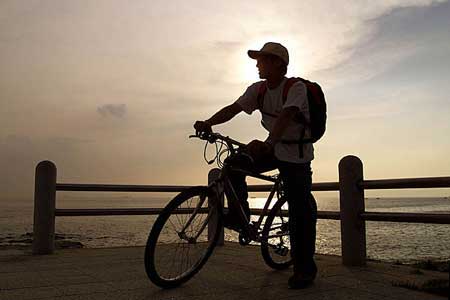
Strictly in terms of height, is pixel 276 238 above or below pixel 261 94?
below

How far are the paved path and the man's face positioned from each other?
180 cm

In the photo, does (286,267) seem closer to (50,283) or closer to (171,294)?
(171,294)

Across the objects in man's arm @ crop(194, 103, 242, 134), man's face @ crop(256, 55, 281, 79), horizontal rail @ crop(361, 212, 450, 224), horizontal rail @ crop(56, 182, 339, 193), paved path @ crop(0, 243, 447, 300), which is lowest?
paved path @ crop(0, 243, 447, 300)

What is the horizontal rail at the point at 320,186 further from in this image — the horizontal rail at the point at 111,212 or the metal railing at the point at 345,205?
the horizontal rail at the point at 111,212

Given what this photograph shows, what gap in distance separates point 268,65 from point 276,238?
1.70m

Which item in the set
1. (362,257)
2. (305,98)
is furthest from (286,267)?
(305,98)

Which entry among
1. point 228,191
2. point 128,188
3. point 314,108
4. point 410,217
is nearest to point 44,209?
point 128,188

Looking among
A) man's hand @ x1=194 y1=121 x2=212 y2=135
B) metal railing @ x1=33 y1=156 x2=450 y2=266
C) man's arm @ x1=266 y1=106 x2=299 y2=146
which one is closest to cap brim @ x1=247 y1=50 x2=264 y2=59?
man's arm @ x1=266 y1=106 x2=299 y2=146

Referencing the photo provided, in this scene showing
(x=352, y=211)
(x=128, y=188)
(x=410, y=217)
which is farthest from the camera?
(x=128, y=188)

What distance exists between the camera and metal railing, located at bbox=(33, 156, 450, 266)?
490 centimetres

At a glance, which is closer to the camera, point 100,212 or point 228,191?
point 228,191

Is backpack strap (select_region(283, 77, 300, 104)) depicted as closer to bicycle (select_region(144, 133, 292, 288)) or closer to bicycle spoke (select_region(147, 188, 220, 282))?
bicycle (select_region(144, 133, 292, 288))

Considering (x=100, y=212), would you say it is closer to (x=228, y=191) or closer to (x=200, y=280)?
(x=200, y=280)

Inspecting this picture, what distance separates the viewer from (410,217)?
4863 millimetres
